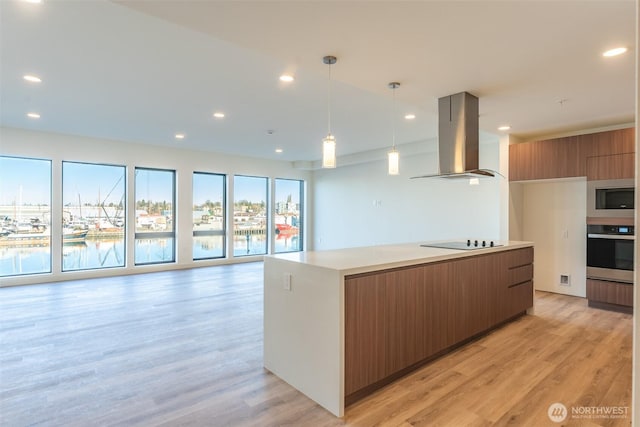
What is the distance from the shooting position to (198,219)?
803cm

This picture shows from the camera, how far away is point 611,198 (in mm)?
4418

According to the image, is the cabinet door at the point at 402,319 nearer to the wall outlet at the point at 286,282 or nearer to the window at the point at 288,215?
the wall outlet at the point at 286,282

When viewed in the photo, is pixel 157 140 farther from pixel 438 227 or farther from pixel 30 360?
pixel 438 227

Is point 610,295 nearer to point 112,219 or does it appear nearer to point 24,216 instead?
point 112,219

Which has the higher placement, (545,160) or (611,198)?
(545,160)

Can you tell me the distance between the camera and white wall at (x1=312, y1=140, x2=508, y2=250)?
612cm

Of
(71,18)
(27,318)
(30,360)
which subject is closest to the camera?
(71,18)

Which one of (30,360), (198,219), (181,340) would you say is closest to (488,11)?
(181,340)

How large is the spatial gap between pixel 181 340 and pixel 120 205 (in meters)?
4.83

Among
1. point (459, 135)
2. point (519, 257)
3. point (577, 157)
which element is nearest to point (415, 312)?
point (459, 135)

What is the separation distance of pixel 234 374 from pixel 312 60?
2.57 metres

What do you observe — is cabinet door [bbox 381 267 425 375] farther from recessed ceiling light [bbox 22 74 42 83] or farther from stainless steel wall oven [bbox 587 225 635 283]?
recessed ceiling light [bbox 22 74 42 83]
